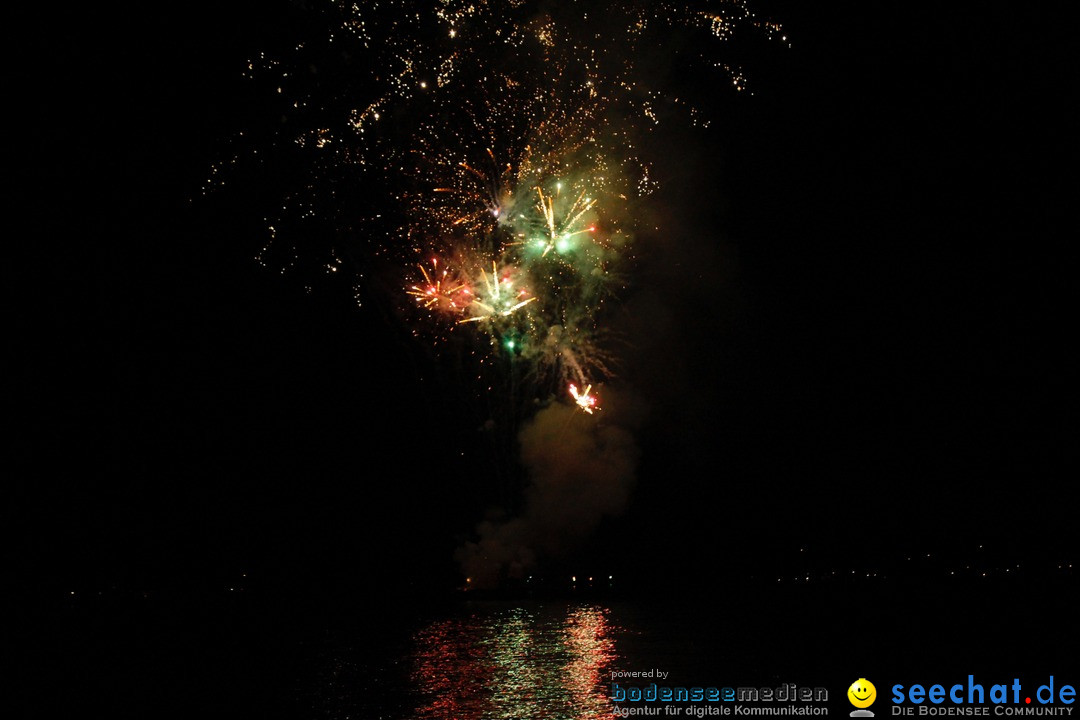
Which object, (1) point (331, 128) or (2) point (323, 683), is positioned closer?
(2) point (323, 683)

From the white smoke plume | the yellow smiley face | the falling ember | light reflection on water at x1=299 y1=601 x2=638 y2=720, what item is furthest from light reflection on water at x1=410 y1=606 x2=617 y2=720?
the falling ember

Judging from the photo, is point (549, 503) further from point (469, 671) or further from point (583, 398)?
point (469, 671)

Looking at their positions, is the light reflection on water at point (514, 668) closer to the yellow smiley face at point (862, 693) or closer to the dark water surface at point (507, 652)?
the dark water surface at point (507, 652)

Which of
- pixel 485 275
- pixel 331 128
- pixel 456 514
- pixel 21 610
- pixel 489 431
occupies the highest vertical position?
pixel 331 128

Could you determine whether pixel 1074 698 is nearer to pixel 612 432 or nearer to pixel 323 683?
pixel 323 683

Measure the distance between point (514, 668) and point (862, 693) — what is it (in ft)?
10.1

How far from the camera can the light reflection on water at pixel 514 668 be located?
211 inches

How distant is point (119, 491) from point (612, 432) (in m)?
11.9

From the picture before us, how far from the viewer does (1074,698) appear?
5.36 m

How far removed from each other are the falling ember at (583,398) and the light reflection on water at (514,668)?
5.82 m

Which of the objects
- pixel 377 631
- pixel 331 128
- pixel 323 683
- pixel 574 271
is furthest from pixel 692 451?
pixel 323 683

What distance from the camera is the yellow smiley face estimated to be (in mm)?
5340

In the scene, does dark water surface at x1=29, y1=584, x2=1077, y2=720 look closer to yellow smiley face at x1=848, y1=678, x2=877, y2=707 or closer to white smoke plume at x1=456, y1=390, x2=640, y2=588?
yellow smiley face at x1=848, y1=678, x2=877, y2=707

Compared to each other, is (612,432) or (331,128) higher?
(331,128)
